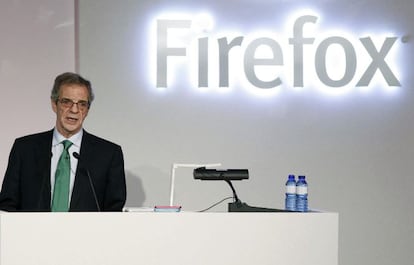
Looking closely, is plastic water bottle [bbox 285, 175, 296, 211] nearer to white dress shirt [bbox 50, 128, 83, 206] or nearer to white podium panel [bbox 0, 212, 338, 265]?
white podium panel [bbox 0, 212, 338, 265]

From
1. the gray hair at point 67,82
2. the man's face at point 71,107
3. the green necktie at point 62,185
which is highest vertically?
the gray hair at point 67,82

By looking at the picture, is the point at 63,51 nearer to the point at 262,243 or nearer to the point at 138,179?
the point at 138,179

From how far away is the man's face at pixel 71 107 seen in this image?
3111 millimetres

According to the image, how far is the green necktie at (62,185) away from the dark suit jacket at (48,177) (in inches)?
1.3

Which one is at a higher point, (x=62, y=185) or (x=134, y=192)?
(x=62, y=185)

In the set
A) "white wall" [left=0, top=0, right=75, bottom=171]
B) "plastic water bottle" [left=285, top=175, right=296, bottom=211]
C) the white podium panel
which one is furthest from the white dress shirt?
"white wall" [left=0, top=0, right=75, bottom=171]

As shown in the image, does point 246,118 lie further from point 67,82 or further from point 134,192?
point 67,82

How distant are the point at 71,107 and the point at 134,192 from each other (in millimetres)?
1367

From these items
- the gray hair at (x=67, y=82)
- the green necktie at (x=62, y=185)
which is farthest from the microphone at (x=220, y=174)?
the gray hair at (x=67, y=82)

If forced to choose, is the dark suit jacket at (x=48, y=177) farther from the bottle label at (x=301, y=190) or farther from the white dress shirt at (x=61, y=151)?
the bottle label at (x=301, y=190)

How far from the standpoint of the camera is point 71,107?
311 cm

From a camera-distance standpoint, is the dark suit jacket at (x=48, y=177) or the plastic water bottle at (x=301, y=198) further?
the dark suit jacket at (x=48, y=177)

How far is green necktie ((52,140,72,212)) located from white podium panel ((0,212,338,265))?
0.69 metres

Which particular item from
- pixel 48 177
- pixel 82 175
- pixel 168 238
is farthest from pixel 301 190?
pixel 48 177
